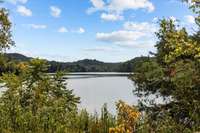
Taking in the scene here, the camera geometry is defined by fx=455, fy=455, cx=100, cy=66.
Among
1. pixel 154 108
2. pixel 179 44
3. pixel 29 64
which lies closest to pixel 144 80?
pixel 154 108

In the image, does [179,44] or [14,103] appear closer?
[14,103]

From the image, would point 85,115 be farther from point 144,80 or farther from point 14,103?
point 144,80

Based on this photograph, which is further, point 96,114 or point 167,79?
point 167,79

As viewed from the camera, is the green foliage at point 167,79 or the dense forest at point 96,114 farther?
the green foliage at point 167,79

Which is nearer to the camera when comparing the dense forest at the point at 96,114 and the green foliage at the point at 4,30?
the dense forest at the point at 96,114

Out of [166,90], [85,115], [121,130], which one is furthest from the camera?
[166,90]

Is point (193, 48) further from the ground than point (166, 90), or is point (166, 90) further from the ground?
point (193, 48)

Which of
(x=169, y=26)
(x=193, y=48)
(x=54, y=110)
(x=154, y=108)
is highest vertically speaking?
(x=169, y=26)

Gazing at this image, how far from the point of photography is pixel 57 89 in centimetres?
4094

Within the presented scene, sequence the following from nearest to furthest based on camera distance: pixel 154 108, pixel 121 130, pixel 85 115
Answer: pixel 121 130 → pixel 85 115 → pixel 154 108

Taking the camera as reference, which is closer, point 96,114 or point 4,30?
point 96,114

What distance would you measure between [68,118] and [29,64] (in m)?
29.7

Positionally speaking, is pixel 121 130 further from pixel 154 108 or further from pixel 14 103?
pixel 154 108

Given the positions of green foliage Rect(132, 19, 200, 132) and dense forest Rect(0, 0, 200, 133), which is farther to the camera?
green foliage Rect(132, 19, 200, 132)
